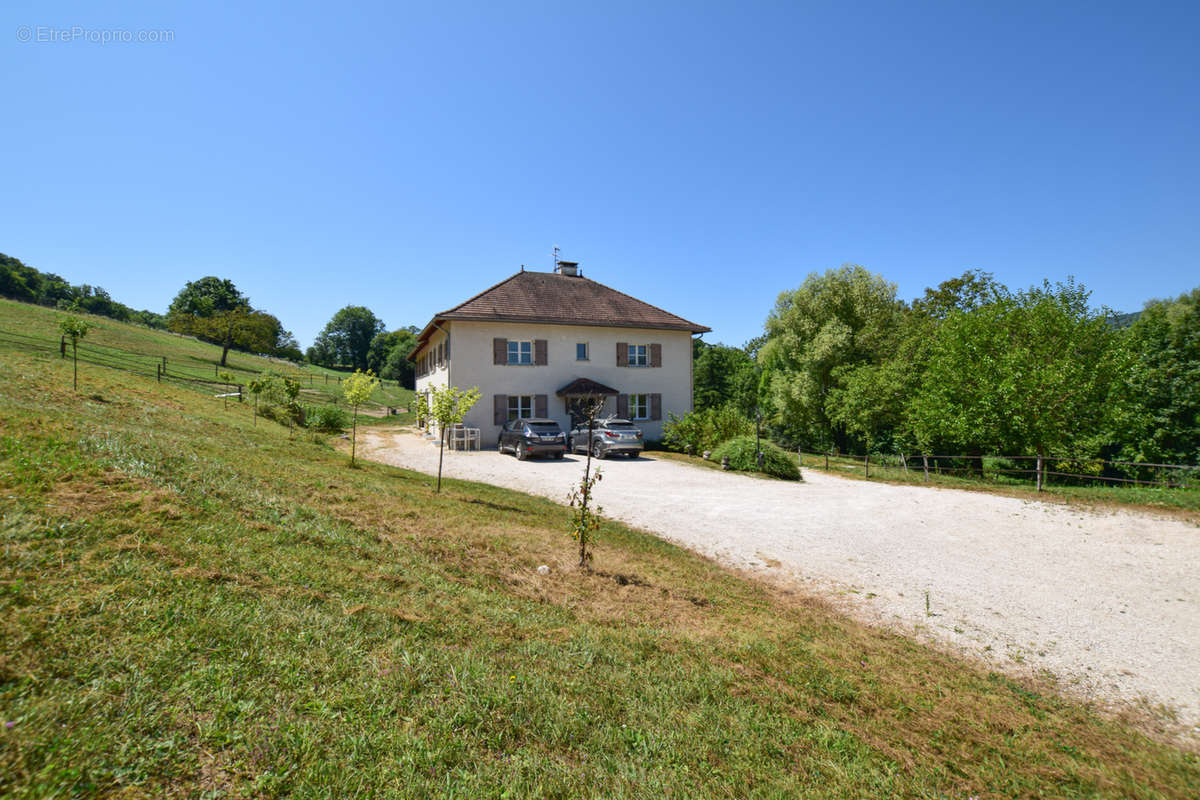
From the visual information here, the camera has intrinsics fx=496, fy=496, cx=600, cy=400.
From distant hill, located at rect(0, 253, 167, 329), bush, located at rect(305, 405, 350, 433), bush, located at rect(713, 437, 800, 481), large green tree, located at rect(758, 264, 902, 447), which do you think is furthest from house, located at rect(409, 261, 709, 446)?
distant hill, located at rect(0, 253, 167, 329)

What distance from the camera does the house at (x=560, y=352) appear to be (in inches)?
902

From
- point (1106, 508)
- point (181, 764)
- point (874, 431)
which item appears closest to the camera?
point (181, 764)

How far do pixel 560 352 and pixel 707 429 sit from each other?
323 inches

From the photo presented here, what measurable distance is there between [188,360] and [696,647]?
53.2 m

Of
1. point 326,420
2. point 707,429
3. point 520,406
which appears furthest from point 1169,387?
point 326,420

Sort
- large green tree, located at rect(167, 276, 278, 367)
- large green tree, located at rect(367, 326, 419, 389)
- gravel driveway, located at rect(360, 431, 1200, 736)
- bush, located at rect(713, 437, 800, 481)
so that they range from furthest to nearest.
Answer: large green tree, located at rect(367, 326, 419, 389) < large green tree, located at rect(167, 276, 278, 367) < bush, located at rect(713, 437, 800, 481) < gravel driveway, located at rect(360, 431, 1200, 736)

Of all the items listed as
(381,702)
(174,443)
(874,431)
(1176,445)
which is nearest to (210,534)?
(381,702)

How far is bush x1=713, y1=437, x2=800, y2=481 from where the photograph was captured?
16.6m

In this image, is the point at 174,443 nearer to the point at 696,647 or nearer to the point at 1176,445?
the point at 696,647

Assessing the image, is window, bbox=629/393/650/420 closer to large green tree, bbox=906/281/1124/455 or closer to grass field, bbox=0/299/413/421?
large green tree, bbox=906/281/1124/455

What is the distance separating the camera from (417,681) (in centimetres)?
306

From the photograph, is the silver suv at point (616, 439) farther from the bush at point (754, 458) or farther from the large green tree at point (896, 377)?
the large green tree at point (896, 377)

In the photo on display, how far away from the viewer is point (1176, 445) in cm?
2914

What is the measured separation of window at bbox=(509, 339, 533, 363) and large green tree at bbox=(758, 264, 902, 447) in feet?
72.1
